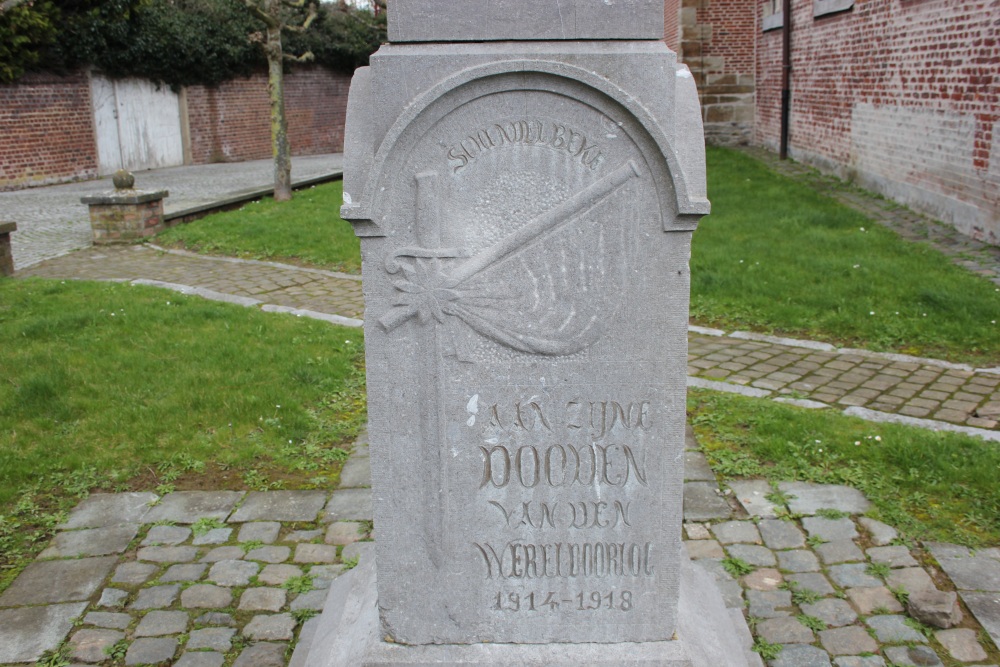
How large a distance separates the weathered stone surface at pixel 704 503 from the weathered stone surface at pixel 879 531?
2.00 ft

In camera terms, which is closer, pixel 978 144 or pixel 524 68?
pixel 524 68

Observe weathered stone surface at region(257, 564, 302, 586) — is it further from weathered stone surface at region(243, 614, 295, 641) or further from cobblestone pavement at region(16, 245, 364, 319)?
cobblestone pavement at region(16, 245, 364, 319)

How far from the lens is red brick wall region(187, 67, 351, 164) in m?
24.4

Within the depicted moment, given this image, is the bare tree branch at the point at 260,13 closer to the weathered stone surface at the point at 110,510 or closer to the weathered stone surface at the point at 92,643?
the weathered stone surface at the point at 110,510

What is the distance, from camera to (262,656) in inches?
130

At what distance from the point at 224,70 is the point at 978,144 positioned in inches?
792

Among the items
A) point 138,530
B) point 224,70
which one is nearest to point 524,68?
point 138,530

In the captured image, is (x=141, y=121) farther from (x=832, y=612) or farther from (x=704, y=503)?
(x=832, y=612)

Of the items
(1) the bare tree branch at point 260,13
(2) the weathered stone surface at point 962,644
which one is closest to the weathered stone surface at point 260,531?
(2) the weathered stone surface at point 962,644

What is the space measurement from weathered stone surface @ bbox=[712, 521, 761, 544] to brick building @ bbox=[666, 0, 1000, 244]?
7.03m

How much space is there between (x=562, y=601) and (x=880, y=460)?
261 cm

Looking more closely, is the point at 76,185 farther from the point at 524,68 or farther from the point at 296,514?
the point at 524,68

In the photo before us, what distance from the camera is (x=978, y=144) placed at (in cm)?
991

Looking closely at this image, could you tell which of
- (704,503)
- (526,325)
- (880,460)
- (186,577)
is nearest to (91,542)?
(186,577)
